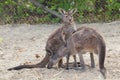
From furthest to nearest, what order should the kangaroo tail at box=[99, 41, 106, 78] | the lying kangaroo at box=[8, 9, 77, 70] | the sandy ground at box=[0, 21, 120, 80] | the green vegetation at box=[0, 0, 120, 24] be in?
1. the green vegetation at box=[0, 0, 120, 24]
2. the lying kangaroo at box=[8, 9, 77, 70]
3. the sandy ground at box=[0, 21, 120, 80]
4. the kangaroo tail at box=[99, 41, 106, 78]

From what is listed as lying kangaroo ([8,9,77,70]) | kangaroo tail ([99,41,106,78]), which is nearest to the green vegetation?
lying kangaroo ([8,9,77,70])

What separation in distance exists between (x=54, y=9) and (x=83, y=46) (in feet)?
16.0

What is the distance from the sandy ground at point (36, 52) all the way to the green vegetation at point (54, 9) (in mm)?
381

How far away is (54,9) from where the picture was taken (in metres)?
11.5

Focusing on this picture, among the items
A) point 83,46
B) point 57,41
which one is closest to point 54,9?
point 57,41

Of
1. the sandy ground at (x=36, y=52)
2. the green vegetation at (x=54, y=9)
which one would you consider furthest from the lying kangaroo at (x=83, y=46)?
the green vegetation at (x=54, y=9)

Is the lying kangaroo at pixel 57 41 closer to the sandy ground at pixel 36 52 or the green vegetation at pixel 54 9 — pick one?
the sandy ground at pixel 36 52

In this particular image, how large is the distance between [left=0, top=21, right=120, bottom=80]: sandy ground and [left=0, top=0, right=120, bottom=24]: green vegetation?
1.25 ft

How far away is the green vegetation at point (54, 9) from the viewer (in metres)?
11.4

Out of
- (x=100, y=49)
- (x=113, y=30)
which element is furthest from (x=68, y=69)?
(x=113, y=30)

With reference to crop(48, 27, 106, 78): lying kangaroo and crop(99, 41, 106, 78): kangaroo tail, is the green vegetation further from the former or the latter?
crop(99, 41, 106, 78): kangaroo tail

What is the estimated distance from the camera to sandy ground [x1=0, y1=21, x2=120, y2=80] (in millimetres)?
6711

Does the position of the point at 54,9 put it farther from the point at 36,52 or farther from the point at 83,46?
the point at 83,46

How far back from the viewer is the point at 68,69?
7.07 meters
